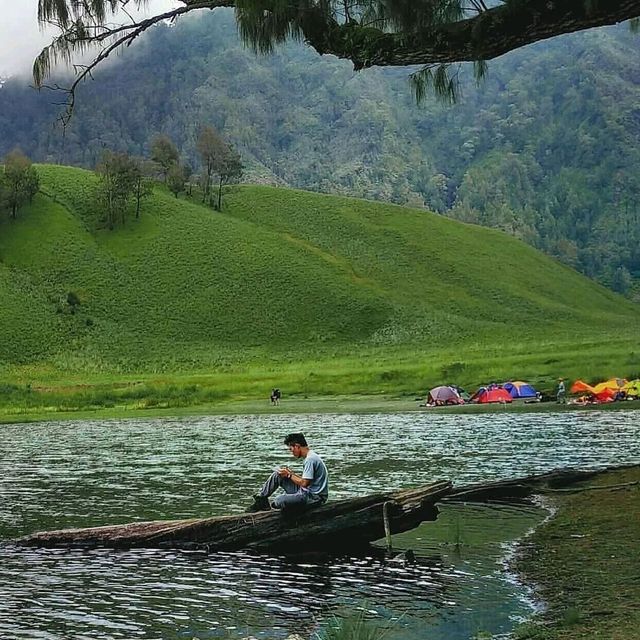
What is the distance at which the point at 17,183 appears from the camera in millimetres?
177500

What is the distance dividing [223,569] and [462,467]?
15327 millimetres

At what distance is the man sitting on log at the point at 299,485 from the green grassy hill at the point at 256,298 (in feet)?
233

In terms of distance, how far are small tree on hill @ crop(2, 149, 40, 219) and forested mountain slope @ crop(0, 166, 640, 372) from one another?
8.17 feet

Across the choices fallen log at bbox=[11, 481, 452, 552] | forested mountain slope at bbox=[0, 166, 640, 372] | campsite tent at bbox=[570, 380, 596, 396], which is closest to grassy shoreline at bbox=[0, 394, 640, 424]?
campsite tent at bbox=[570, 380, 596, 396]

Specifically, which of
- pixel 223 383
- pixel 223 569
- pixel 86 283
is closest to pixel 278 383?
pixel 223 383

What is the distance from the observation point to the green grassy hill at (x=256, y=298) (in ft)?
408

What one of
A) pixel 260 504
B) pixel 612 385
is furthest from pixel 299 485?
pixel 612 385

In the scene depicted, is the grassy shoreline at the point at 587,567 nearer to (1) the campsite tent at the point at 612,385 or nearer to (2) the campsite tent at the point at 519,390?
(1) the campsite tent at the point at 612,385

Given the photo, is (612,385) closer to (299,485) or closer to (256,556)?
(299,485)

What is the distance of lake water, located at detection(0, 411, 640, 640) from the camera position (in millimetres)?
13461

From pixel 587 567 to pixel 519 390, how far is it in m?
45.5

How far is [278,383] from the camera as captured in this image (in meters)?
81.2

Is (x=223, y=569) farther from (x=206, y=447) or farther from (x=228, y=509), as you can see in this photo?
(x=206, y=447)

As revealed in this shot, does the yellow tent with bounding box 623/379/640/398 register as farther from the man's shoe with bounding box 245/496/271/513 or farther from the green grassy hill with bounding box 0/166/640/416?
the man's shoe with bounding box 245/496/271/513
